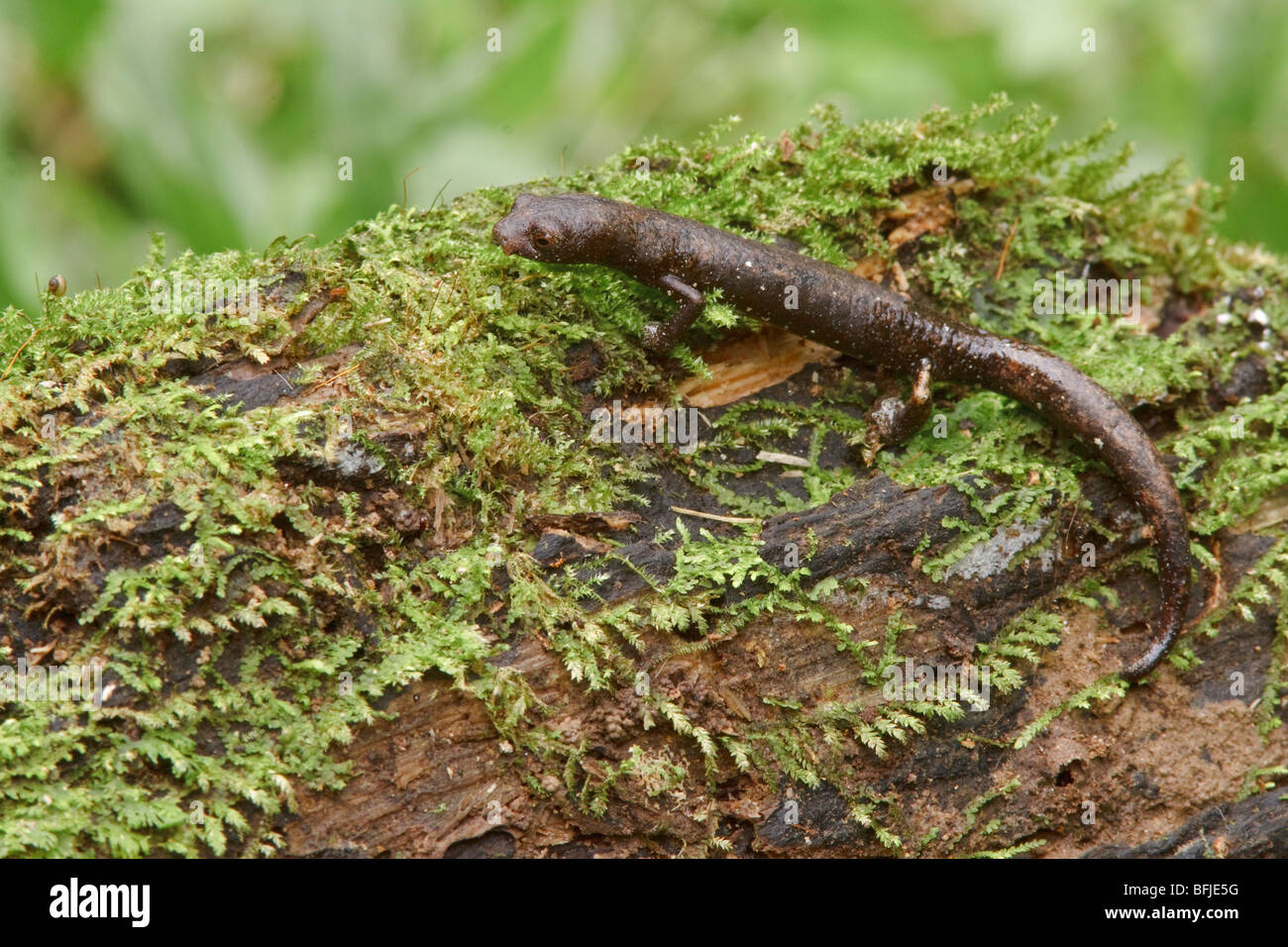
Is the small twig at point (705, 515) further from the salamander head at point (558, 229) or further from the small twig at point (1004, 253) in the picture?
the small twig at point (1004, 253)

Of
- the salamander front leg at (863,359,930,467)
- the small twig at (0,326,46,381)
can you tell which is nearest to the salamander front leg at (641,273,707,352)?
the salamander front leg at (863,359,930,467)

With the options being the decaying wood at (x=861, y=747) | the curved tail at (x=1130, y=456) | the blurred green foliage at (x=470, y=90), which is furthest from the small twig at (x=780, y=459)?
the blurred green foliage at (x=470, y=90)

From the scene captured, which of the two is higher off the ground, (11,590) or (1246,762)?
(11,590)

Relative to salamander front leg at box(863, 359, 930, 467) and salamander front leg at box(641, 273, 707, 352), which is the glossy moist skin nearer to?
salamander front leg at box(641, 273, 707, 352)

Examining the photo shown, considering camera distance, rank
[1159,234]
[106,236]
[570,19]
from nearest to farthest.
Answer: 1. [1159,234]
2. [106,236]
3. [570,19]

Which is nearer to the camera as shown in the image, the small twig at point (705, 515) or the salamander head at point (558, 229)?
the small twig at point (705, 515)

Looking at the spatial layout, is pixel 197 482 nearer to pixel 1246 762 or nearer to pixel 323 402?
pixel 323 402

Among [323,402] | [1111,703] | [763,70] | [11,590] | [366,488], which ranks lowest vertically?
[1111,703]

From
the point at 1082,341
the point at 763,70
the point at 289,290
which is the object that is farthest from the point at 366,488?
the point at 763,70
